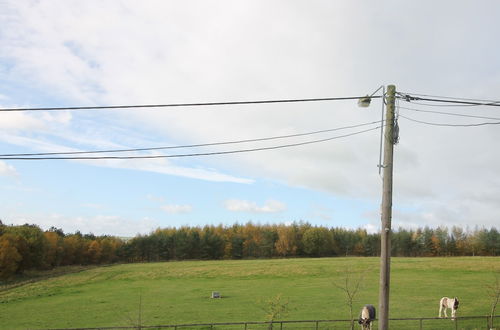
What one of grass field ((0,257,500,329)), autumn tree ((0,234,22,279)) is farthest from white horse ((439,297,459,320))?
autumn tree ((0,234,22,279))

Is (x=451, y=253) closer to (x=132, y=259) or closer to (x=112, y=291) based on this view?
(x=132, y=259)

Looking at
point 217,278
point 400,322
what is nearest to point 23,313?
point 217,278

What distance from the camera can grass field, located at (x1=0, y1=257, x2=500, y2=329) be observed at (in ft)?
125

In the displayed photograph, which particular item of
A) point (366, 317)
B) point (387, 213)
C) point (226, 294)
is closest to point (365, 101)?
point (387, 213)

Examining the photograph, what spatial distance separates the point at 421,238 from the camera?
14225cm

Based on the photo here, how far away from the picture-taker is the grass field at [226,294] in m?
38.1

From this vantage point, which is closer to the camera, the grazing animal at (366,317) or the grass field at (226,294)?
the grazing animal at (366,317)

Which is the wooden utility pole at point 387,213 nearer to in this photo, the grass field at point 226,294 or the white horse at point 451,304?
the grass field at point 226,294

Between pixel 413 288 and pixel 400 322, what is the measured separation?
21069 millimetres

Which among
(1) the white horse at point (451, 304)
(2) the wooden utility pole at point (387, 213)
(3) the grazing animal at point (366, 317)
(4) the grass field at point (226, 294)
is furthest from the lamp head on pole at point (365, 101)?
(1) the white horse at point (451, 304)

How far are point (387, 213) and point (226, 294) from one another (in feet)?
143

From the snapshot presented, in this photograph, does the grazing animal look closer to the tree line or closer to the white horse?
the white horse

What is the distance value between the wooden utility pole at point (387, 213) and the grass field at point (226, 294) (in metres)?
18.1

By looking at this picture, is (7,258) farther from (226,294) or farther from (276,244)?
(276,244)
